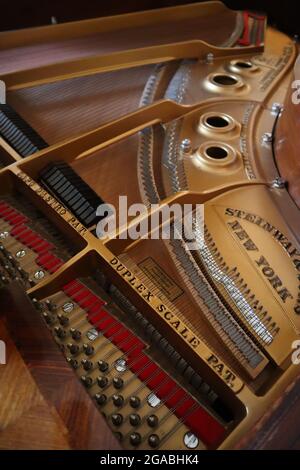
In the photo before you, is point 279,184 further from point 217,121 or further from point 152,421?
point 152,421

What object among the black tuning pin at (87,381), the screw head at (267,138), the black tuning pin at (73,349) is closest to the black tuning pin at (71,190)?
the black tuning pin at (73,349)

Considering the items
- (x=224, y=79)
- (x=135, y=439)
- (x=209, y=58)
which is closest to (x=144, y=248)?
(x=135, y=439)

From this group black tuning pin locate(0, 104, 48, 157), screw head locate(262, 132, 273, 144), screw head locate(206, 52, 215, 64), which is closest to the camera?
black tuning pin locate(0, 104, 48, 157)

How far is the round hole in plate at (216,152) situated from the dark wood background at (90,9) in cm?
151

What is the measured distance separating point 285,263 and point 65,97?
61.9 inches

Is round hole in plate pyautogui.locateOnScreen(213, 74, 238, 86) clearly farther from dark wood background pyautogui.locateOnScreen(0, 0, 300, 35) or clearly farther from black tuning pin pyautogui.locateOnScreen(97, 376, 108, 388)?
black tuning pin pyautogui.locateOnScreen(97, 376, 108, 388)

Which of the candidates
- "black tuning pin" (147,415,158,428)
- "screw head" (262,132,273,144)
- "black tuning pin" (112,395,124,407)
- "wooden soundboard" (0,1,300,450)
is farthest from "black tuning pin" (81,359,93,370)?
"screw head" (262,132,273,144)

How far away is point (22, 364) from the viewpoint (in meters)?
1.26

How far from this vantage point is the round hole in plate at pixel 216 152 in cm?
212

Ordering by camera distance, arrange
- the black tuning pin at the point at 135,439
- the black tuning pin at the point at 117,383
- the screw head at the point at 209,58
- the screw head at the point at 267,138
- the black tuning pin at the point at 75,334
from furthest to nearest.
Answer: the screw head at the point at 209,58, the screw head at the point at 267,138, the black tuning pin at the point at 75,334, the black tuning pin at the point at 117,383, the black tuning pin at the point at 135,439

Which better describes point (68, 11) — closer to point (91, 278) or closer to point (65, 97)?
point (65, 97)

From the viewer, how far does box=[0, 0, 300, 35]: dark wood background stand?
2.78 m

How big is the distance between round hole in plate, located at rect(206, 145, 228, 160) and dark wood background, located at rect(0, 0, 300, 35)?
1506mm

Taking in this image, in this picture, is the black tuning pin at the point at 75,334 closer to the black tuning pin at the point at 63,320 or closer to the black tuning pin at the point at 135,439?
the black tuning pin at the point at 63,320
